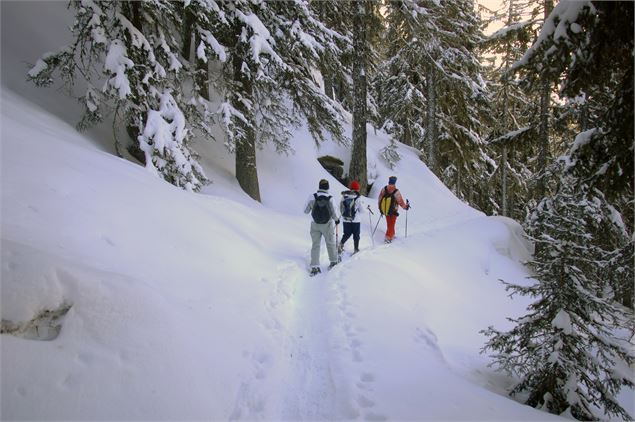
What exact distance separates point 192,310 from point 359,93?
11737 mm

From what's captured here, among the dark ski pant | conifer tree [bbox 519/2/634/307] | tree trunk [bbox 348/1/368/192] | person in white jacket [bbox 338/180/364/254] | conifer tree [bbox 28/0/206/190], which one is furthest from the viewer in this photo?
tree trunk [bbox 348/1/368/192]

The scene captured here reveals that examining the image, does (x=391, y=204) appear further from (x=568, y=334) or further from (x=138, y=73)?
(x=138, y=73)

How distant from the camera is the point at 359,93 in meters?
14.1

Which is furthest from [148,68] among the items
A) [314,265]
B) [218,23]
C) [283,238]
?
[314,265]

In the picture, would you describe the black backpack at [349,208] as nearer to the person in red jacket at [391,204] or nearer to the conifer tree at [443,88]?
the person in red jacket at [391,204]

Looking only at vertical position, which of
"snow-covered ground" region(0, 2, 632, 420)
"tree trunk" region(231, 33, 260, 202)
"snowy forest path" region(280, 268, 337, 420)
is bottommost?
"snowy forest path" region(280, 268, 337, 420)

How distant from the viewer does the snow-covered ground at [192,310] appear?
2.95 meters

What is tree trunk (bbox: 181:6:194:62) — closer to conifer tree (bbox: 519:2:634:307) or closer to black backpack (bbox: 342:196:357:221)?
black backpack (bbox: 342:196:357:221)

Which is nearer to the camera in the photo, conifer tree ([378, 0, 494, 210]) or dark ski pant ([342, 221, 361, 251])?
dark ski pant ([342, 221, 361, 251])

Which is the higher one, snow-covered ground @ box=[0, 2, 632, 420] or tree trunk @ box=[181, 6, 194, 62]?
tree trunk @ box=[181, 6, 194, 62]

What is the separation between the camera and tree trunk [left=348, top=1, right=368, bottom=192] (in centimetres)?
1323

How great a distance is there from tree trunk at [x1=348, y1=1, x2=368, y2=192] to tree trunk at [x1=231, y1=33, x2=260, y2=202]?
4.36m

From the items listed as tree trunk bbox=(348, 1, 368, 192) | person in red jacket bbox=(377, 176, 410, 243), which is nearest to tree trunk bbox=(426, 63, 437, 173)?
tree trunk bbox=(348, 1, 368, 192)

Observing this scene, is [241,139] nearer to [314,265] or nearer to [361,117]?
[361,117]
